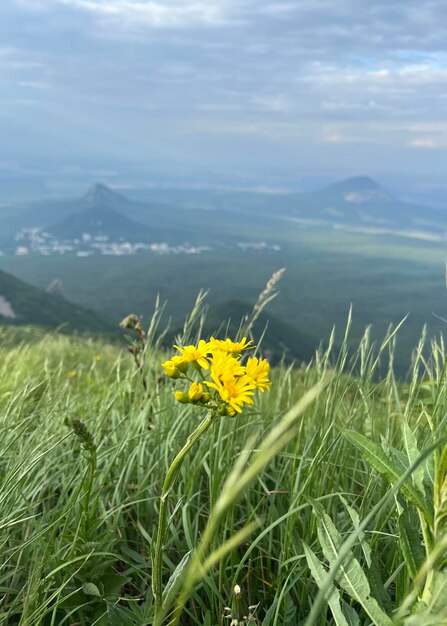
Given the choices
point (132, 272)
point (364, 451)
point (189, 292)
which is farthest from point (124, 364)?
point (132, 272)

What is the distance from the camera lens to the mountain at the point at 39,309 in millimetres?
92750

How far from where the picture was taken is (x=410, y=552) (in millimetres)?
1161

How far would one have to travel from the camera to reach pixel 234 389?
106 cm

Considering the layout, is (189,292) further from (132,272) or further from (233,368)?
(233,368)

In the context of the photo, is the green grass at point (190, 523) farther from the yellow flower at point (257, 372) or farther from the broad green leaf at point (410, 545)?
the yellow flower at point (257, 372)

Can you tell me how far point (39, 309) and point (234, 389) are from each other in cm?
10072

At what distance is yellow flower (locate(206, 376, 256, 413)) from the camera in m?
1.04

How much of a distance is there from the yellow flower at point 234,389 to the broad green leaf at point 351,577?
35 centimetres

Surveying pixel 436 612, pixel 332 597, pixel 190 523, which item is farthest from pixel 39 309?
pixel 436 612

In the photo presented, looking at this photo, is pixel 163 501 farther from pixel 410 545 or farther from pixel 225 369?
pixel 410 545

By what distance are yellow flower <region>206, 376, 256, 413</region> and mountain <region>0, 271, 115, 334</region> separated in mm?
89866

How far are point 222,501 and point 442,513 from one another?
60 cm

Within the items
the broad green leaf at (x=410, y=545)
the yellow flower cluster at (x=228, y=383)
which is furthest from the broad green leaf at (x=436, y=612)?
the yellow flower cluster at (x=228, y=383)

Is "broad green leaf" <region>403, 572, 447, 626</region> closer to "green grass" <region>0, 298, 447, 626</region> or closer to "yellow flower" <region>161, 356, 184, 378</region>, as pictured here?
"green grass" <region>0, 298, 447, 626</region>
